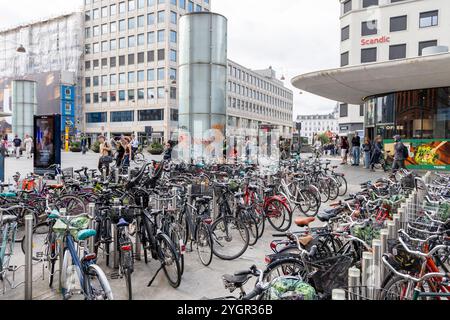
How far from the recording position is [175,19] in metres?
55.9

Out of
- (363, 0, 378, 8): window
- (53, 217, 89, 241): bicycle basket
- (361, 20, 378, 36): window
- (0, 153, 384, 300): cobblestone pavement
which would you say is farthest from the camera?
(363, 0, 378, 8): window

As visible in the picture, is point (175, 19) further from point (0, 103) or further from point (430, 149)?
point (430, 149)

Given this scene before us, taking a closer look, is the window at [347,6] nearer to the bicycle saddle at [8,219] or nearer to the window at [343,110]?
the window at [343,110]

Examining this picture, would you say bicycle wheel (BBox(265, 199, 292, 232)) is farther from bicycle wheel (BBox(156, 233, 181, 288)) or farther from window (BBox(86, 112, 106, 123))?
window (BBox(86, 112, 106, 123))

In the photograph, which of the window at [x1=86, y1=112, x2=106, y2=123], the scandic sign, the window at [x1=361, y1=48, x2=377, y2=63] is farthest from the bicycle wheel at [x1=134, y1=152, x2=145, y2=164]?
the window at [x1=86, y1=112, x2=106, y2=123]

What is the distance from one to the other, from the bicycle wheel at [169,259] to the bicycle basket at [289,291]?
1.87m

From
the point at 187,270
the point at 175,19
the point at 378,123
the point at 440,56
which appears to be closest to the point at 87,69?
the point at 175,19

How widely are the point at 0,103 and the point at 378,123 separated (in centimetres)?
6088

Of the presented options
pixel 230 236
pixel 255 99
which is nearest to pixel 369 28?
pixel 230 236

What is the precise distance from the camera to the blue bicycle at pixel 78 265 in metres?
3.45

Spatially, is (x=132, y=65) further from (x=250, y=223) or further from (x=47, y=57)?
(x=250, y=223)

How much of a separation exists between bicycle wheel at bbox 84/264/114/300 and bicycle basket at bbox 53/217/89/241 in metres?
0.58

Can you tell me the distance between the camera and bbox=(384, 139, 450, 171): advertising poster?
16.4 m

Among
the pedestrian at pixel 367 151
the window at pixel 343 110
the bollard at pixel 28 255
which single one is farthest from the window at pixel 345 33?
the bollard at pixel 28 255
